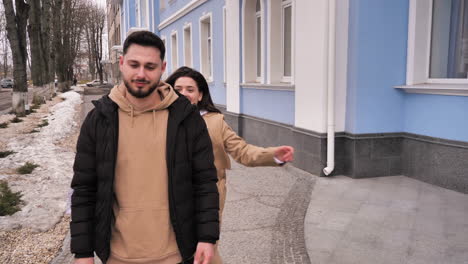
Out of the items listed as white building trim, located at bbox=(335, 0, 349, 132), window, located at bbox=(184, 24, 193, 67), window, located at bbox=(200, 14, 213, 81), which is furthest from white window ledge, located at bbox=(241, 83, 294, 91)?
window, located at bbox=(184, 24, 193, 67)

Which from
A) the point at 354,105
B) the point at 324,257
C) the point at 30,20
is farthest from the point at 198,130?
the point at 30,20

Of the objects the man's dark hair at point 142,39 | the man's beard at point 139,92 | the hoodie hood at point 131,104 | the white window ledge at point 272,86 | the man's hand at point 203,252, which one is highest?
the man's dark hair at point 142,39

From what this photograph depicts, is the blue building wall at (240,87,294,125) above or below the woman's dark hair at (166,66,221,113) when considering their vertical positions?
below

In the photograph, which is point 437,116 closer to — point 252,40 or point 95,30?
point 252,40

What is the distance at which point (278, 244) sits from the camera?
14.3ft

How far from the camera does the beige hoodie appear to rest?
2.06m

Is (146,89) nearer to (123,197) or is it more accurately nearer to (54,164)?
(123,197)

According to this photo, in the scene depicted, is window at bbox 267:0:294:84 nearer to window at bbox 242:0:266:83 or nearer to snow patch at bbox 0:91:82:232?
window at bbox 242:0:266:83

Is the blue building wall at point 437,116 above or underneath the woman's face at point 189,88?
underneath

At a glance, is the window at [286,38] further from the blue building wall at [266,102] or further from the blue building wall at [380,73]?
the blue building wall at [380,73]

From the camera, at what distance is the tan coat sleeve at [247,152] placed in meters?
2.60

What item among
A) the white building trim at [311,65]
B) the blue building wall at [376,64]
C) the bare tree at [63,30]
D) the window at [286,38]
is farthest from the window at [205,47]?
the bare tree at [63,30]

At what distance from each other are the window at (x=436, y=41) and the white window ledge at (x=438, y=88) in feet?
0.47

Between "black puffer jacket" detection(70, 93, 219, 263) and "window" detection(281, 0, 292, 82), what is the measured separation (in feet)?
23.8
